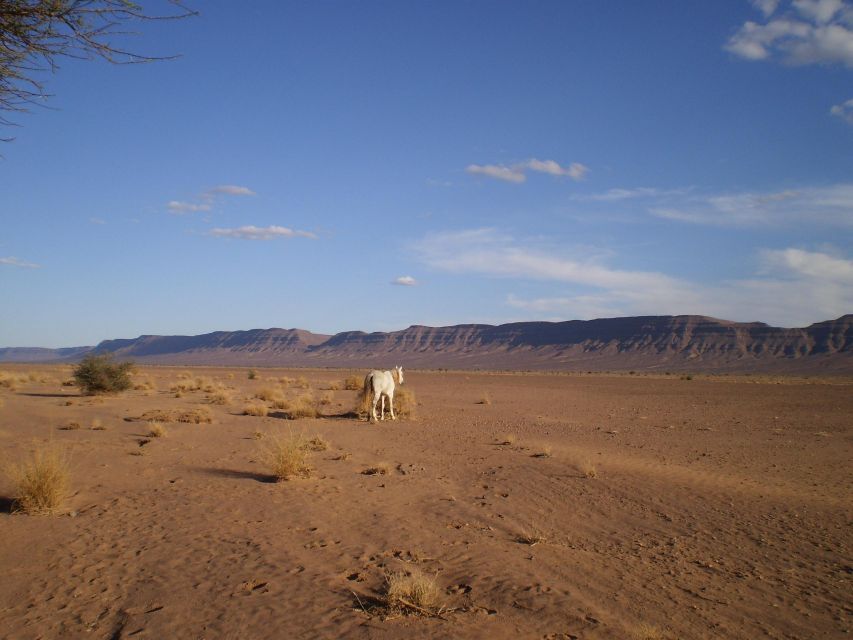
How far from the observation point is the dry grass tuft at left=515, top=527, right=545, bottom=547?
7.94 metres

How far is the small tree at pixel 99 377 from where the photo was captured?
26.5 m

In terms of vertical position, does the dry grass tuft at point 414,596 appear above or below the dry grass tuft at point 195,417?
below

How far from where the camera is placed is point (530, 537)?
7.98 meters

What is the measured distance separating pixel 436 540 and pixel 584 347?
12137 cm

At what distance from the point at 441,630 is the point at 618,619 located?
5.51 feet

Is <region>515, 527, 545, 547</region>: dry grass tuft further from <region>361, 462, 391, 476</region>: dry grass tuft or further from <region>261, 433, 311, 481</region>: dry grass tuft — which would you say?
<region>261, 433, 311, 481</region>: dry grass tuft

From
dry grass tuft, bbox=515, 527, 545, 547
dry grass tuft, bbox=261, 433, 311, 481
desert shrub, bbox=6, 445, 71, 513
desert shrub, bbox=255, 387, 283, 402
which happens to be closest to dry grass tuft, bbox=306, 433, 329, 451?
dry grass tuft, bbox=261, 433, 311, 481

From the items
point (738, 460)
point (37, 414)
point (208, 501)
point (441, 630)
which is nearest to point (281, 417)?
point (37, 414)

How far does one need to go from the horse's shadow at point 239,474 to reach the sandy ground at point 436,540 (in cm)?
9

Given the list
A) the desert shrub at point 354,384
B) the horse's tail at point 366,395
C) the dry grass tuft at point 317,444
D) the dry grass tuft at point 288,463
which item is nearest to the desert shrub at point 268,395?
the desert shrub at point 354,384

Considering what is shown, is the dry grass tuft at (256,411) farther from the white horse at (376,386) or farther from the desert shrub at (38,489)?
the desert shrub at (38,489)

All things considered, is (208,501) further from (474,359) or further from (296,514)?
(474,359)

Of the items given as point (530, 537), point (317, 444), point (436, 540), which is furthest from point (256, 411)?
point (530, 537)

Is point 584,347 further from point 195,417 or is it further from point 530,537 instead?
point 530,537
